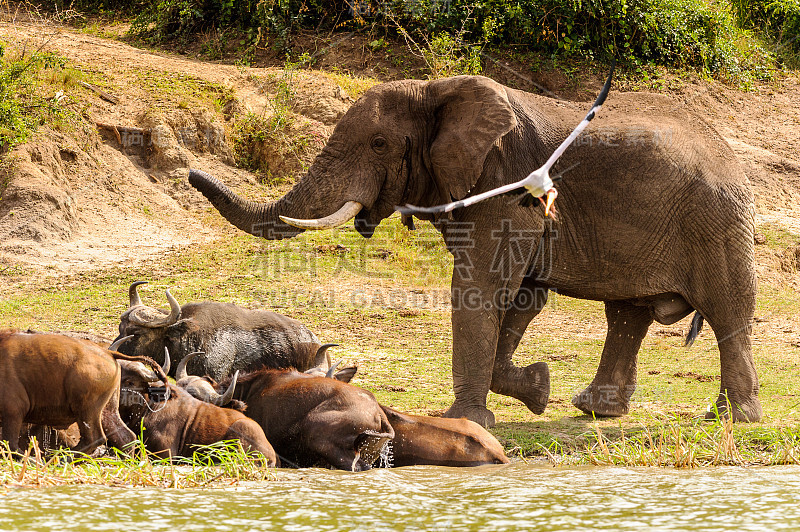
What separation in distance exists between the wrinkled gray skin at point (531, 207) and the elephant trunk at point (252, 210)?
12 mm

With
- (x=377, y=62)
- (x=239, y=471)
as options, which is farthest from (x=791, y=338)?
(x=377, y=62)

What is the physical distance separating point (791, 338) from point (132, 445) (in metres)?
9.52

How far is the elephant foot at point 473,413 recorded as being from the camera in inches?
362

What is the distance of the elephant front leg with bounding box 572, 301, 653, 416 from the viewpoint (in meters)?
10.3

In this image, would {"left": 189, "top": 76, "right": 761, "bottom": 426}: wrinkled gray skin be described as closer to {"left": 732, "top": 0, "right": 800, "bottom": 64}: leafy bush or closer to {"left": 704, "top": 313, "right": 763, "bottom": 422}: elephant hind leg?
{"left": 704, "top": 313, "right": 763, "bottom": 422}: elephant hind leg

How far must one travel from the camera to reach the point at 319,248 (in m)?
16.2

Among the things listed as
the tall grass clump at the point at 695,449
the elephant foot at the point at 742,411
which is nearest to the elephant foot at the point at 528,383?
the tall grass clump at the point at 695,449

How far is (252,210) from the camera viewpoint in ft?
31.7

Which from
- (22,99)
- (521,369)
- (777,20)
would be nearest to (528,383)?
(521,369)

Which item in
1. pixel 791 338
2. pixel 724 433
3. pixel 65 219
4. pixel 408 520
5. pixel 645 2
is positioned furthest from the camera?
pixel 645 2

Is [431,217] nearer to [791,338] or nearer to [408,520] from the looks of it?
[408,520]

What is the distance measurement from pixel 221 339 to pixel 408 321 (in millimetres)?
4248

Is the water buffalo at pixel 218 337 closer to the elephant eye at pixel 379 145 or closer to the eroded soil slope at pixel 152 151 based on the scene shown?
the elephant eye at pixel 379 145

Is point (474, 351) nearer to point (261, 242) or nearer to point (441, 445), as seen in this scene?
point (441, 445)
